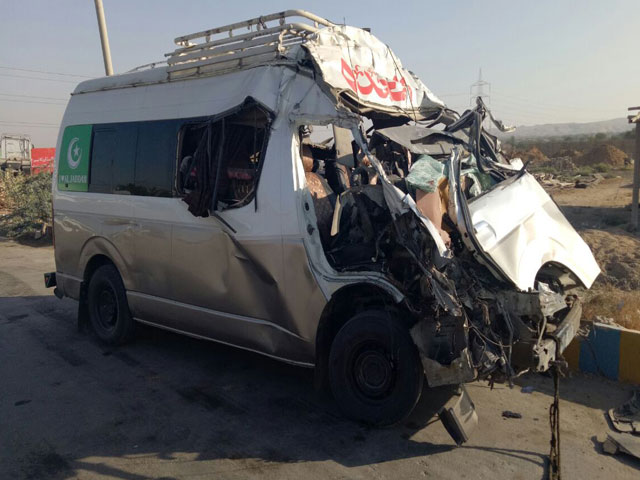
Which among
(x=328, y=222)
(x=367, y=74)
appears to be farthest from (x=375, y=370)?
(x=367, y=74)

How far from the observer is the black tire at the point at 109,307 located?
6453 mm

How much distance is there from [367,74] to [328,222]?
1578 mm

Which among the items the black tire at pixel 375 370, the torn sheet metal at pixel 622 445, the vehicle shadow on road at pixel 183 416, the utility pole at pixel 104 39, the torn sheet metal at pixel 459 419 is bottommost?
the torn sheet metal at pixel 622 445

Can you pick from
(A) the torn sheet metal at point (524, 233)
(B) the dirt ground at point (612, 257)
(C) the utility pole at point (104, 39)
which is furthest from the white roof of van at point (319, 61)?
(C) the utility pole at point (104, 39)

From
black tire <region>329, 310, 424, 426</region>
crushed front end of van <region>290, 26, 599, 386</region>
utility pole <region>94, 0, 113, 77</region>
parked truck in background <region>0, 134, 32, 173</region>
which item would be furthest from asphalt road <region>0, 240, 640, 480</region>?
parked truck in background <region>0, 134, 32, 173</region>

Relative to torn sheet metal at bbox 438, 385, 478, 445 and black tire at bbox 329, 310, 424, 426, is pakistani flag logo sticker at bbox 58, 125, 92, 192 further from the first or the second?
torn sheet metal at bbox 438, 385, 478, 445

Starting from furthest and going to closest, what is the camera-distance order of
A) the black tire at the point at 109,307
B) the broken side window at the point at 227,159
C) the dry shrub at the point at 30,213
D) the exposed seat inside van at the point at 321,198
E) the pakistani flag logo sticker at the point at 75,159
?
the dry shrub at the point at 30,213 < the pakistani flag logo sticker at the point at 75,159 < the black tire at the point at 109,307 < the broken side window at the point at 227,159 < the exposed seat inside van at the point at 321,198

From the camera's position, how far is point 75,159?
682 cm

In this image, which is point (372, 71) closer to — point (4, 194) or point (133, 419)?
point (133, 419)

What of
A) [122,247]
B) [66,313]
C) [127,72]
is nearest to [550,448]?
[122,247]

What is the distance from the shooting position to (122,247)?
20.5ft

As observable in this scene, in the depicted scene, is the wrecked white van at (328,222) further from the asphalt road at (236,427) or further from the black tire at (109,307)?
the asphalt road at (236,427)

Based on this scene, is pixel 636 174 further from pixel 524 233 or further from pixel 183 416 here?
pixel 183 416

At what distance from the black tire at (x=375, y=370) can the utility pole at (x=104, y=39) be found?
36.1 feet
